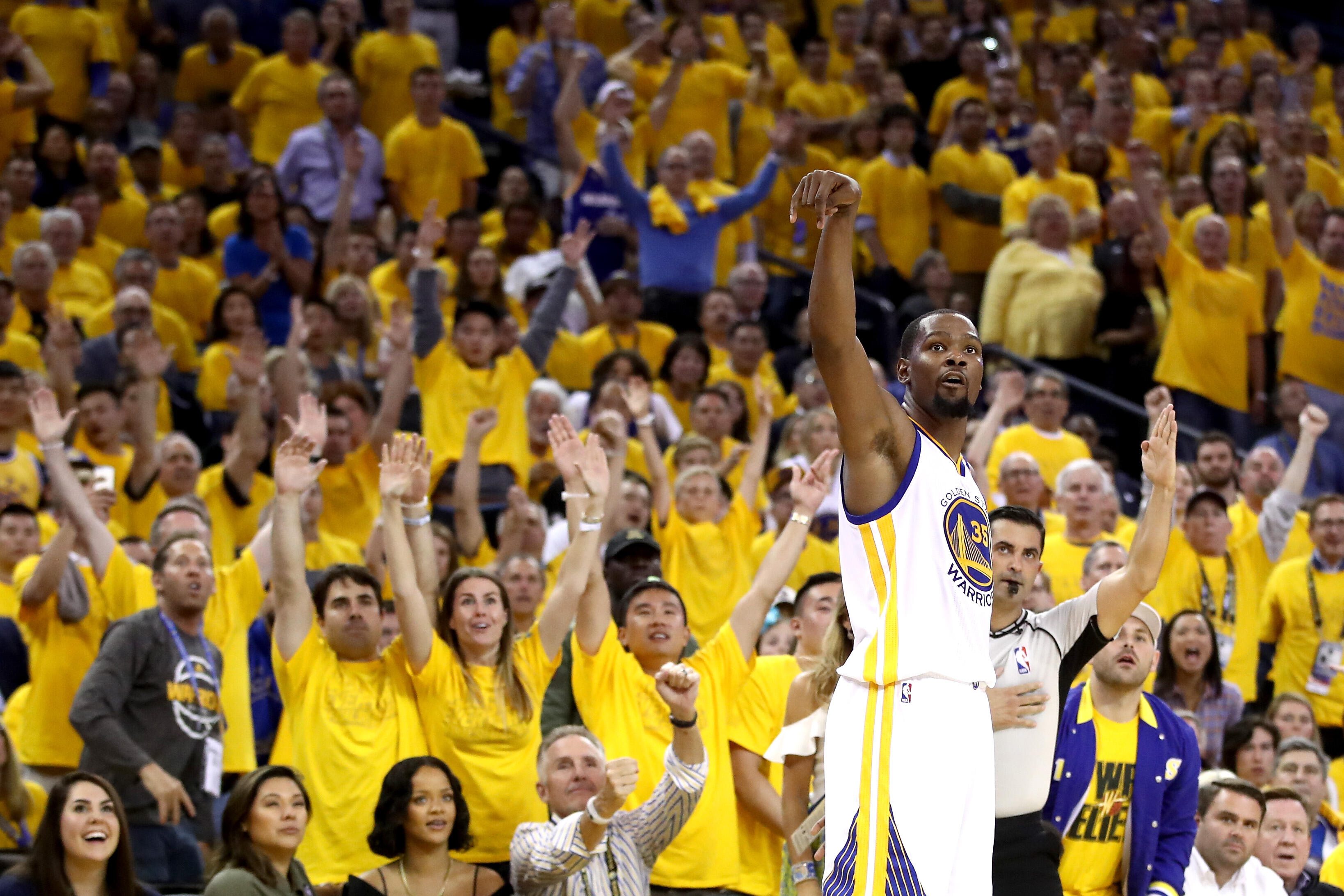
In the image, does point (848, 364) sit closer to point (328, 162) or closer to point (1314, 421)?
point (1314, 421)

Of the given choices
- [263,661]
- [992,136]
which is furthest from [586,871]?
[992,136]

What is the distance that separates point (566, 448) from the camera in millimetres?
6434

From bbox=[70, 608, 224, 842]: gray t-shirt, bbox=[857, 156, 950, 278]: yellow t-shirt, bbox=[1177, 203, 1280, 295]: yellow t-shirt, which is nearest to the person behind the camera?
bbox=[70, 608, 224, 842]: gray t-shirt

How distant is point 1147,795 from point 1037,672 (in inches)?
37.0

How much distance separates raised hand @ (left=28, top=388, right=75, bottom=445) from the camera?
293 inches

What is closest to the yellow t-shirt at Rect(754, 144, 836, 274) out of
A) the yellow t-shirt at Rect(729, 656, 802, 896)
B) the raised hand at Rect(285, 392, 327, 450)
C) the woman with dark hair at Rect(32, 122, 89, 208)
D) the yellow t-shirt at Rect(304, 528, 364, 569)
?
the woman with dark hair at Rect(32, 122, 89, 208)

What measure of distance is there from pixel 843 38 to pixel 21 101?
7.16 metres

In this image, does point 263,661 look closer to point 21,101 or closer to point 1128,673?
point 1128,673

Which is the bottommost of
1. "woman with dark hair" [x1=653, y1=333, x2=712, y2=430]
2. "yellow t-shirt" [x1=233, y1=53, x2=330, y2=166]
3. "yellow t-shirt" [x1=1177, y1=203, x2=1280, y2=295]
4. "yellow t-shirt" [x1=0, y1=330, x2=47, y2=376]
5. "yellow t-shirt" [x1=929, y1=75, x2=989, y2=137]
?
"yellow t-shirt" [x1=0, y1=330, x2=47, y2=376]

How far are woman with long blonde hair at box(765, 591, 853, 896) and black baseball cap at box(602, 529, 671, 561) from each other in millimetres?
1964

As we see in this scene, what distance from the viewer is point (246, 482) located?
9.21 m

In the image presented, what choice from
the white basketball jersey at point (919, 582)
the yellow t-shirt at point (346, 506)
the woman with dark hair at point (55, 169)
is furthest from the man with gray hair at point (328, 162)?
the white basketball jersey at point (919, 582)

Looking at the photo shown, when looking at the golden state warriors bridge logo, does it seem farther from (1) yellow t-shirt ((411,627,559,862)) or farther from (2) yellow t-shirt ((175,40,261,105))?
(2) yellow t-shirt ((175,40,261,105))

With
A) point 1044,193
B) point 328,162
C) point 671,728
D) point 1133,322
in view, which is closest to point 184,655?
point 671,728
